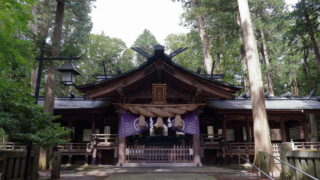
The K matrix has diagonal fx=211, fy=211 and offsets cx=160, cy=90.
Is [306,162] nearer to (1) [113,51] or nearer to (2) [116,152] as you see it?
(2) [116,152]

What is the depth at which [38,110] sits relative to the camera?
22.4ft

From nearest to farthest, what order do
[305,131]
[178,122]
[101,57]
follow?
1. [178,122]
2. [305,131]
3. [101,57]

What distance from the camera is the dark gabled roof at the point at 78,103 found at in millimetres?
15179

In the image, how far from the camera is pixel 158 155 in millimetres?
12336

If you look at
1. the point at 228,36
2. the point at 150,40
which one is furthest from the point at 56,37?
the point at 150,40

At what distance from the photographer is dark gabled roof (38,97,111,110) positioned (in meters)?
15.2

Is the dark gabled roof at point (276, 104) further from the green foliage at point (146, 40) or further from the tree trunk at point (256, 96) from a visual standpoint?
the green foliage at point (146, 40)

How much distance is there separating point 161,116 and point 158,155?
228 cm

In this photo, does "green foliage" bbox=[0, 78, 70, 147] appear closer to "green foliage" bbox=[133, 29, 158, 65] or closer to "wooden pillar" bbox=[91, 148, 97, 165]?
"wooden pillar" bbox=[91, 148, 97, 165]

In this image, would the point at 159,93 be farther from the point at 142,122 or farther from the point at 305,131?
the point at 305,131

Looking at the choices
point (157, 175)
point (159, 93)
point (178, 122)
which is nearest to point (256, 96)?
point (178, 122)

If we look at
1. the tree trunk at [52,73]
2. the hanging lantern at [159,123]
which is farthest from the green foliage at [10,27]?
the hanging lantern at [159,123]

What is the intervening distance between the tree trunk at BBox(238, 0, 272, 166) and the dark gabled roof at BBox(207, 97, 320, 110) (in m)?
5.08

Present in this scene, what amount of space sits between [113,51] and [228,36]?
21.1 metres
